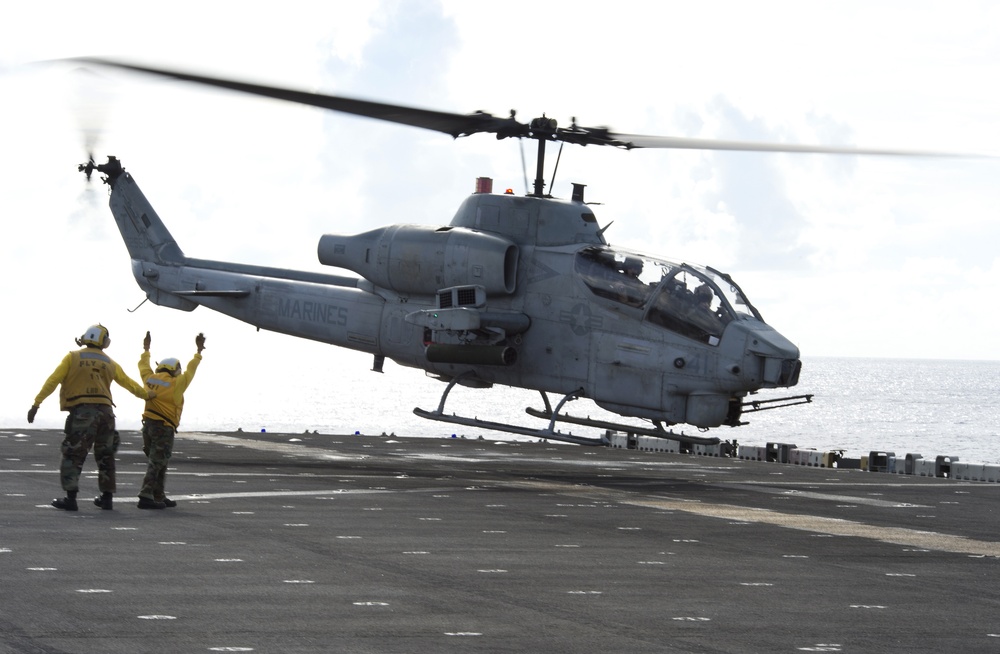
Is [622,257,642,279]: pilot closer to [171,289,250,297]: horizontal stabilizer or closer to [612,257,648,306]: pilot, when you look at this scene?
[612,257,648,306]: pilot

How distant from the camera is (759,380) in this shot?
70.6 feet

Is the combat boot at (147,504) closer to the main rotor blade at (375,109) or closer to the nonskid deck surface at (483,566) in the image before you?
the nonskid deck surface at (483,566)

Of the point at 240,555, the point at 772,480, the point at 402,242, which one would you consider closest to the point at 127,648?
the point at 240,555

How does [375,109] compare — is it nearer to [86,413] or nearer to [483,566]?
[86,413]

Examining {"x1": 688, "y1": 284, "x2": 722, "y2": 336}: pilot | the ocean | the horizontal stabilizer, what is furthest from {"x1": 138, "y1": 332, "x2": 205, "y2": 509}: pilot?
the ocean

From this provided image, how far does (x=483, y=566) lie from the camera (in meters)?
12.7

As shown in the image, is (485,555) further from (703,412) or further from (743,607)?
(703,412)

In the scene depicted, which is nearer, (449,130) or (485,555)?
(485,555)

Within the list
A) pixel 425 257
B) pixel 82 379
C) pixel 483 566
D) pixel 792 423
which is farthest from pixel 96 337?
pixel 792 423

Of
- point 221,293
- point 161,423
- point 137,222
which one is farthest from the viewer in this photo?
point 137,222

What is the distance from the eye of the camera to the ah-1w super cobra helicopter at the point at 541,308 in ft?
72.1

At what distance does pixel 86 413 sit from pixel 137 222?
53.1ft

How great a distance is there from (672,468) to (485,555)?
609 inches

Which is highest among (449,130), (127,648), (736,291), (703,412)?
(449,130)
